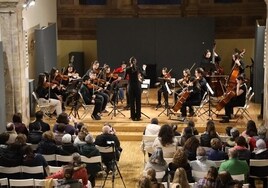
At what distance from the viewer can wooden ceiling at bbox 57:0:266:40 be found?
67.1 feet

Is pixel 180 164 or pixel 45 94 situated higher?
pixel 45 94

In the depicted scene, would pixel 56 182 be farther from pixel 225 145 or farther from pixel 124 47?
pixel 124 47

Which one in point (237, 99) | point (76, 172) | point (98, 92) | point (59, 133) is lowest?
point (76, 172)

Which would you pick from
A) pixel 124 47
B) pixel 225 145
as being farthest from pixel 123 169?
pixel 124 47

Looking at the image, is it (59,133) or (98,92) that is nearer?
(59,133)

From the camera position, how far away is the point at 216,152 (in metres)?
9.84

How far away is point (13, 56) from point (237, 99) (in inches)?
219

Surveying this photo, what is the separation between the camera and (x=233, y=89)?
1460 centimetres

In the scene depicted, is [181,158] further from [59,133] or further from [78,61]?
[78,61]

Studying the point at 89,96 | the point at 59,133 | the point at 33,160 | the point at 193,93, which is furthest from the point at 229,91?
the point at 33,160

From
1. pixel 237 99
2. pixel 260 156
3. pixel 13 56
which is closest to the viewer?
pixel 260 156

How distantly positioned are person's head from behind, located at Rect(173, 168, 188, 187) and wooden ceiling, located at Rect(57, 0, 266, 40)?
12814mm

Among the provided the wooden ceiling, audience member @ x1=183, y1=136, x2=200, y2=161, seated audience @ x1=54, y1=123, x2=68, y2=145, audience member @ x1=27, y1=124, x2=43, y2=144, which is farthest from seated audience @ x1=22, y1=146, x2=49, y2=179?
Result: the wooden ceiling

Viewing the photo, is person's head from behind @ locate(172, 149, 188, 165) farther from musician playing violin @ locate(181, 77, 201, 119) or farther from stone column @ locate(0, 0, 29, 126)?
stone column @ locate(0, 0, 29, 126)
